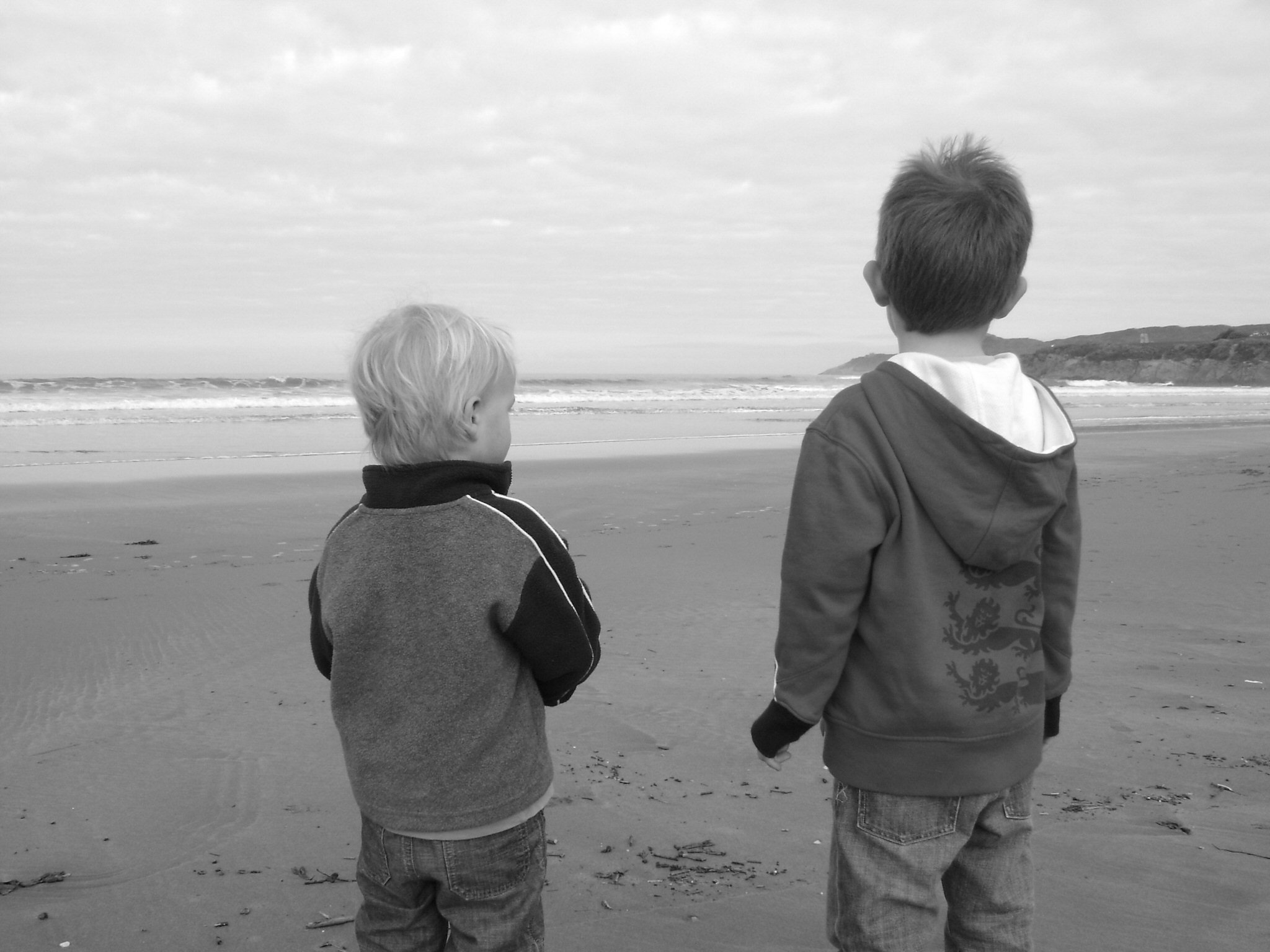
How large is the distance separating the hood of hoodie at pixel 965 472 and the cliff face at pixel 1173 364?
41.1 m

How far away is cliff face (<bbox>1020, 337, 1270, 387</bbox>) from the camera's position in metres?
43.8

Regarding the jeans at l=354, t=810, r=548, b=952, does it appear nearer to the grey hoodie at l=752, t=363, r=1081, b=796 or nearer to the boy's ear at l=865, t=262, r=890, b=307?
the grey hoodie at l=752, t=363, r=1081, b=796

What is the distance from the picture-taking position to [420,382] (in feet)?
5.58

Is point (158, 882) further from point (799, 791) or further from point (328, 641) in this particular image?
point (799, 791)

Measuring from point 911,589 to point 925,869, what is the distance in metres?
0.47

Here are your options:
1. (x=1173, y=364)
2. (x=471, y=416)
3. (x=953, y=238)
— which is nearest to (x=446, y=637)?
(x=471, y=416)

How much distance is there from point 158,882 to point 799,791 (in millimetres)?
1674

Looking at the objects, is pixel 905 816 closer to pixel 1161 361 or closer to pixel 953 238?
pixel 953 238

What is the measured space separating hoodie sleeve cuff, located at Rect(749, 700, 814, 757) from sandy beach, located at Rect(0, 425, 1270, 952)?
2.41 feet

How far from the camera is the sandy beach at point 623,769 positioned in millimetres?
2324

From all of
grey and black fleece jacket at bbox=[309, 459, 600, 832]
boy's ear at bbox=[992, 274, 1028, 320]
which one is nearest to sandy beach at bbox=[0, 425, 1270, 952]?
grey and black fleece jacket at bbox=[309, 459, 600, 832]

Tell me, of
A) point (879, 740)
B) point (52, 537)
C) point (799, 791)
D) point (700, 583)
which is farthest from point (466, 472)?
point (52, 537)

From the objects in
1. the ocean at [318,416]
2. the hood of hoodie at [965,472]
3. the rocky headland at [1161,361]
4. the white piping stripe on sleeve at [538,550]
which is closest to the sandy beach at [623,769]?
the white piping stripe on sleeve at [538,550]

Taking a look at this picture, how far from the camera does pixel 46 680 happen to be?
3881 millimetres
